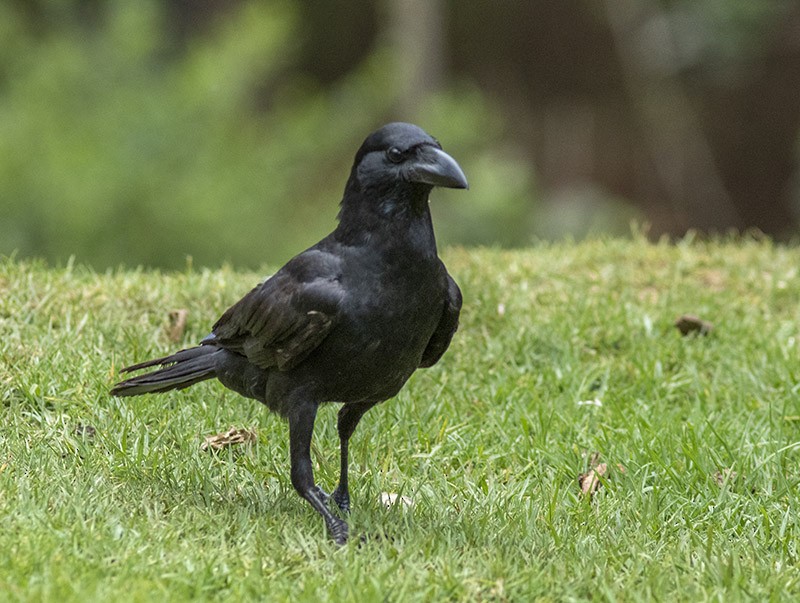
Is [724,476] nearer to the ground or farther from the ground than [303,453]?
nearer to the ground

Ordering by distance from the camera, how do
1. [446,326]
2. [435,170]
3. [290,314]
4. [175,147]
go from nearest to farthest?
[435,170]
[290,314]
[446,326]
[175,147]

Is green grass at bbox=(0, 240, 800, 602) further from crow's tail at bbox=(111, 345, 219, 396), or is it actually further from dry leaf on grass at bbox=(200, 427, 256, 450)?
crow's tail at bbox=(111, 345, 219, 396)

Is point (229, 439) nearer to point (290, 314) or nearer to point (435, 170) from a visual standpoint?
point (290, 314)

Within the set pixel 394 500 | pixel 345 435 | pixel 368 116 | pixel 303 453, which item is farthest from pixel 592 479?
pixel 368 116

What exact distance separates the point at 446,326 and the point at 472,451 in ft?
2.49

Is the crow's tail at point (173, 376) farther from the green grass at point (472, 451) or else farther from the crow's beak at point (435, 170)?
the crow's beak at point (435, 170)

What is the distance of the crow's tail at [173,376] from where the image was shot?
12.6 feet

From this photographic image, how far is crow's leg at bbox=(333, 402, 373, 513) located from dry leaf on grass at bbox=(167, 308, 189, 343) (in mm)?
1502

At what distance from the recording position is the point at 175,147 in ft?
34.7

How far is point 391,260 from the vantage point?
336 cm

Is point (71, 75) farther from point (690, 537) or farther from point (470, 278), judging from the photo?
point (690, 537)

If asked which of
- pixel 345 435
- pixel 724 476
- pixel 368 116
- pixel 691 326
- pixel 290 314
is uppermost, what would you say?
pixel 290 314

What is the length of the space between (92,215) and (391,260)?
697 cm

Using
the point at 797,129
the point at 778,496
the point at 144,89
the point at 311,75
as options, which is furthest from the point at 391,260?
the point at 311,75
